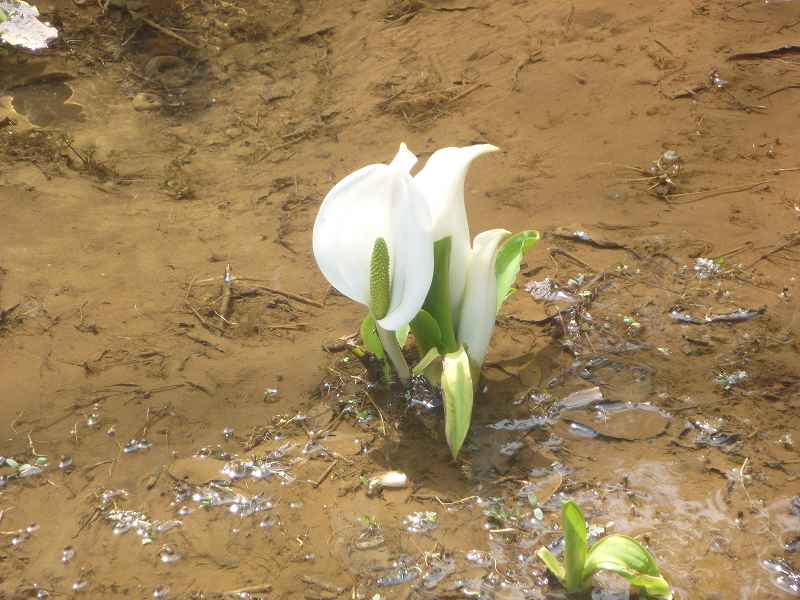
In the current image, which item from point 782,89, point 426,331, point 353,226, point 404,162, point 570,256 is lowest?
point 570,256

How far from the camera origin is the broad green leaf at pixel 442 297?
2.37 meters

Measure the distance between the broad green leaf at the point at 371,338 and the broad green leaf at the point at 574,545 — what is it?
841 mm

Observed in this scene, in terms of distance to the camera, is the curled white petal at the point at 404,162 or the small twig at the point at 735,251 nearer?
the curled white petal at the point at 404,162

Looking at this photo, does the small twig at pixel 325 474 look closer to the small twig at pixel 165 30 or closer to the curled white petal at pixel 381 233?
the curled white petal at pixel 381 233

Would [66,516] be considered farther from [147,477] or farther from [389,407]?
[389,407]

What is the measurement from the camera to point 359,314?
9.83ft

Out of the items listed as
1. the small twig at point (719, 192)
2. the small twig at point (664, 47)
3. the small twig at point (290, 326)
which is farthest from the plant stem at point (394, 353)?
the small twig at point (664, 47)

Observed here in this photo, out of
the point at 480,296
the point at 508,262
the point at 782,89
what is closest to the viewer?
the point at 480,296

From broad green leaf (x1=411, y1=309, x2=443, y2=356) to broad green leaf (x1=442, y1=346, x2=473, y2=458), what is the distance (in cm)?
16

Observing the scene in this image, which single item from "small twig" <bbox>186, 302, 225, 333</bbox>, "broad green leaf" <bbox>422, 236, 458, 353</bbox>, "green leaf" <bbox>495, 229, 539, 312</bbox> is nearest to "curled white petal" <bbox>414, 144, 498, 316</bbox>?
"broad green leaf" <bbox>422, 236, 458, 353</bbox>

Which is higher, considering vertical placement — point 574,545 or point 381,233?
point 381,233

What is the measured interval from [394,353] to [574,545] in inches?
32.4

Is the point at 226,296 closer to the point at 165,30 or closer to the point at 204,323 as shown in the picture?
the point at 204,323

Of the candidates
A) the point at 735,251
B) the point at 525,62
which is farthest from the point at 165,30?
the point at 735,251
